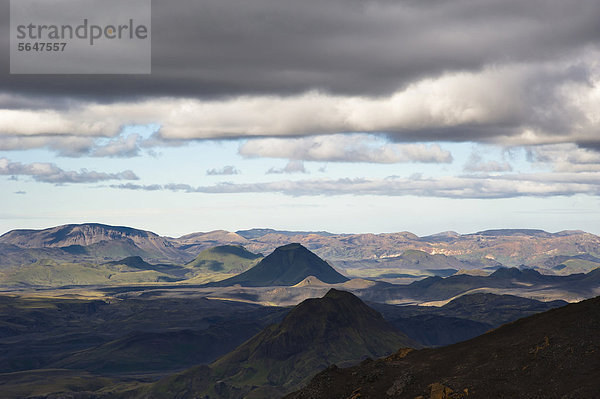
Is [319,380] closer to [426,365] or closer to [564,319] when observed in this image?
[426,365]

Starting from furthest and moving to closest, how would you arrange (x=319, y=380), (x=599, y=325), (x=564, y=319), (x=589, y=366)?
(x=319, y=380) → (x=564, y=319) → (x=599, y=325) → (x=589, y=366)

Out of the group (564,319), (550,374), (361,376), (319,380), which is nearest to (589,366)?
(550,374)

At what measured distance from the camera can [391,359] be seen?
164 meters

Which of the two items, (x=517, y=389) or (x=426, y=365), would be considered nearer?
(x=517, y=389)

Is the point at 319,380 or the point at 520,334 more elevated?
the point at 520,334

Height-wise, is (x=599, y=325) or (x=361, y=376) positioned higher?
(x=599, y=325)

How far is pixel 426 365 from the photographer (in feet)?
481

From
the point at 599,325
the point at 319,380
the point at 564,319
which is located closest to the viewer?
the point at 599,325

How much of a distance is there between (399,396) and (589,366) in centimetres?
3524

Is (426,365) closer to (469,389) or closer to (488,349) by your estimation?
(488,349)

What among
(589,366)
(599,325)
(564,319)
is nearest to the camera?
(589,366)

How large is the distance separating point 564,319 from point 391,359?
40.6m

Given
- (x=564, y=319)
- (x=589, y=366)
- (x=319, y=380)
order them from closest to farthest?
(x=589, y=366) → (x=564, y=319) → (x=319, y=380)

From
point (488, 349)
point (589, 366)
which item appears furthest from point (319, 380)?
point (589, 366)
